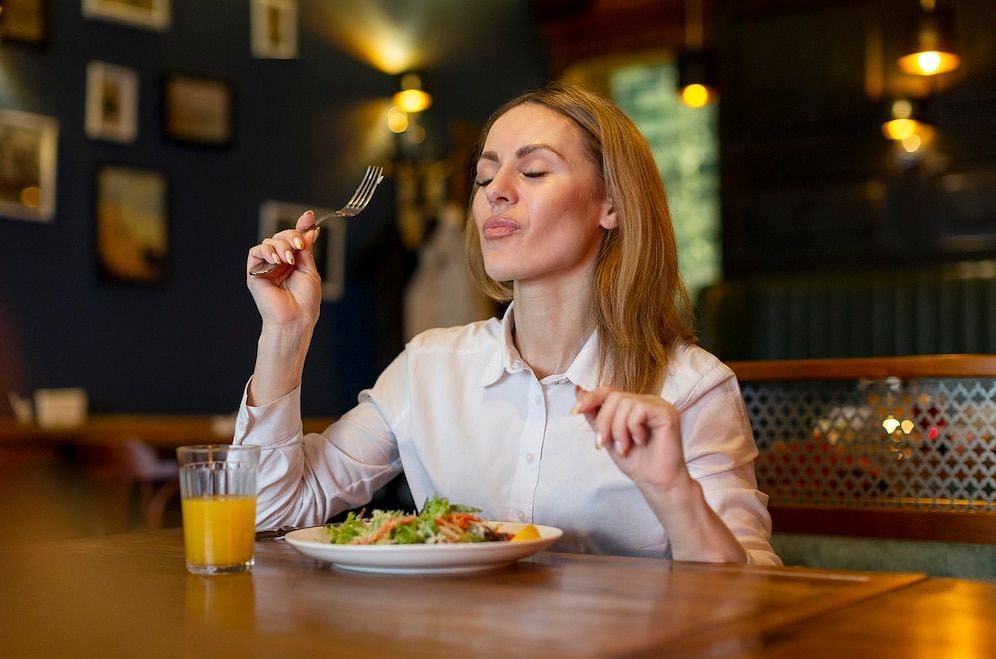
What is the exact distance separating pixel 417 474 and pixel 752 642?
1.08 metres

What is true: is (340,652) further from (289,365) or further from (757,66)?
(757,66)

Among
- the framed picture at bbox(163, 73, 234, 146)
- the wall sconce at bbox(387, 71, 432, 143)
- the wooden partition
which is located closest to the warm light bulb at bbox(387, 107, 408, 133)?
the wall sconce at bbox(387, 71, 432, 143)

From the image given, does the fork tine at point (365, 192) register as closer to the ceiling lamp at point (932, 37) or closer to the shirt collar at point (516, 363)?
the shirt collar at point (516, 363)

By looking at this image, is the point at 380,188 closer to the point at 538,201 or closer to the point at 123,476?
the point at 123,476

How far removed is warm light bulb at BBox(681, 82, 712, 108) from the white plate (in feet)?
13.3

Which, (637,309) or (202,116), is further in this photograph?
(202,116)

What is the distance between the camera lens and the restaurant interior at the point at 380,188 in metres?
4.50

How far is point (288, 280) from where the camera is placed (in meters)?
1.81

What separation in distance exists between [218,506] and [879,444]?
62.9 inches

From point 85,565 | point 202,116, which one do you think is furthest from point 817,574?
point 202,116

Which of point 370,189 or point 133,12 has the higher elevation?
point 133,12

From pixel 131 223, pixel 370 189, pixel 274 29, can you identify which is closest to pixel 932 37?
pixel 370 189

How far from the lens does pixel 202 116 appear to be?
5137 mm

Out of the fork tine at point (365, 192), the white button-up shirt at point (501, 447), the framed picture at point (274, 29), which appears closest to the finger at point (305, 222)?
the fork tine at point (365, 192)
